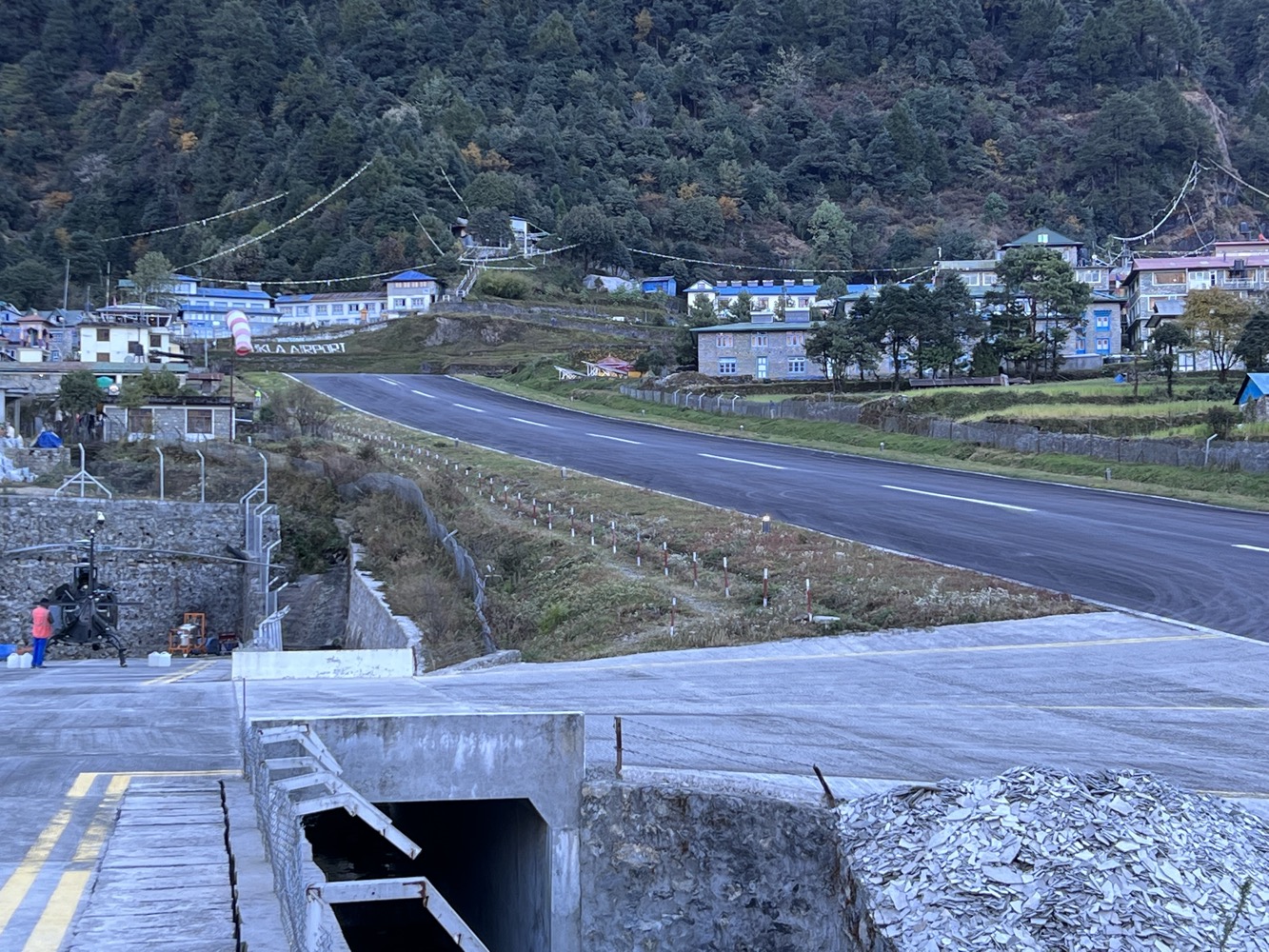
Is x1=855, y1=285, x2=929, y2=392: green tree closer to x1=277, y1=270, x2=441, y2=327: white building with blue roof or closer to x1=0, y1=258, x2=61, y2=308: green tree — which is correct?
x1=277, y1=270, x2=441, y2=327: white building with blue roof

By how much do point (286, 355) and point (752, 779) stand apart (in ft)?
289

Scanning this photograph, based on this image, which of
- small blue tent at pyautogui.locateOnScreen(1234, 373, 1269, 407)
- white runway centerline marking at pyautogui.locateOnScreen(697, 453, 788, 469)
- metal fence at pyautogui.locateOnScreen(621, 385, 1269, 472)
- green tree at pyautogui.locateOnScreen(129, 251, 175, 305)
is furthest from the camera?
green tree at pyautogui.locateOnScreen(129, 251, 175, 305)

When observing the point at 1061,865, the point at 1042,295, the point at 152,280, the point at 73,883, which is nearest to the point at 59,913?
the point at 73,883

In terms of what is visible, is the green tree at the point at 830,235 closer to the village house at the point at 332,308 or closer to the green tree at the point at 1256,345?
the village house at the point at 332,308

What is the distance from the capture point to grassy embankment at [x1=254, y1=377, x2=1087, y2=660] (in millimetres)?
22781

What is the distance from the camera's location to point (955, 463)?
4434 centimetres

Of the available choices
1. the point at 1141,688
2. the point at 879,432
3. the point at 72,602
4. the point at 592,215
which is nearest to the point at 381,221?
the point at 592,215

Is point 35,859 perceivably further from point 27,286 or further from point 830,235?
point 830,235

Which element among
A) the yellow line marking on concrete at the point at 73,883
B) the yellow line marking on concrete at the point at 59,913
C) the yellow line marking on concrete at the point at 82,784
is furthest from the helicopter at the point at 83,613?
the yellow line marking on concrete at the point at 59,913

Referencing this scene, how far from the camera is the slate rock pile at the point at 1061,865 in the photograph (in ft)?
32.4

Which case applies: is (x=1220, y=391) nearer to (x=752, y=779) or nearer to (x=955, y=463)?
(x=955, y=463)

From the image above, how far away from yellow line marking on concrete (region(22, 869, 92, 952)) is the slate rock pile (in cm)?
608

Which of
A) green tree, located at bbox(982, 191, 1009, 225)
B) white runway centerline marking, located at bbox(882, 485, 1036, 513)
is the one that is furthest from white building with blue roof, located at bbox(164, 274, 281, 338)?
green tree, located at bbox(982, 191, 1009, 225)

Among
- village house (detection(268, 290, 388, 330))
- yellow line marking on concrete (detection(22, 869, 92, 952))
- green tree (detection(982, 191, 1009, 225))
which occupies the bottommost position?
yellow line marking on concrete (detection(22, 869, 92, 952))
